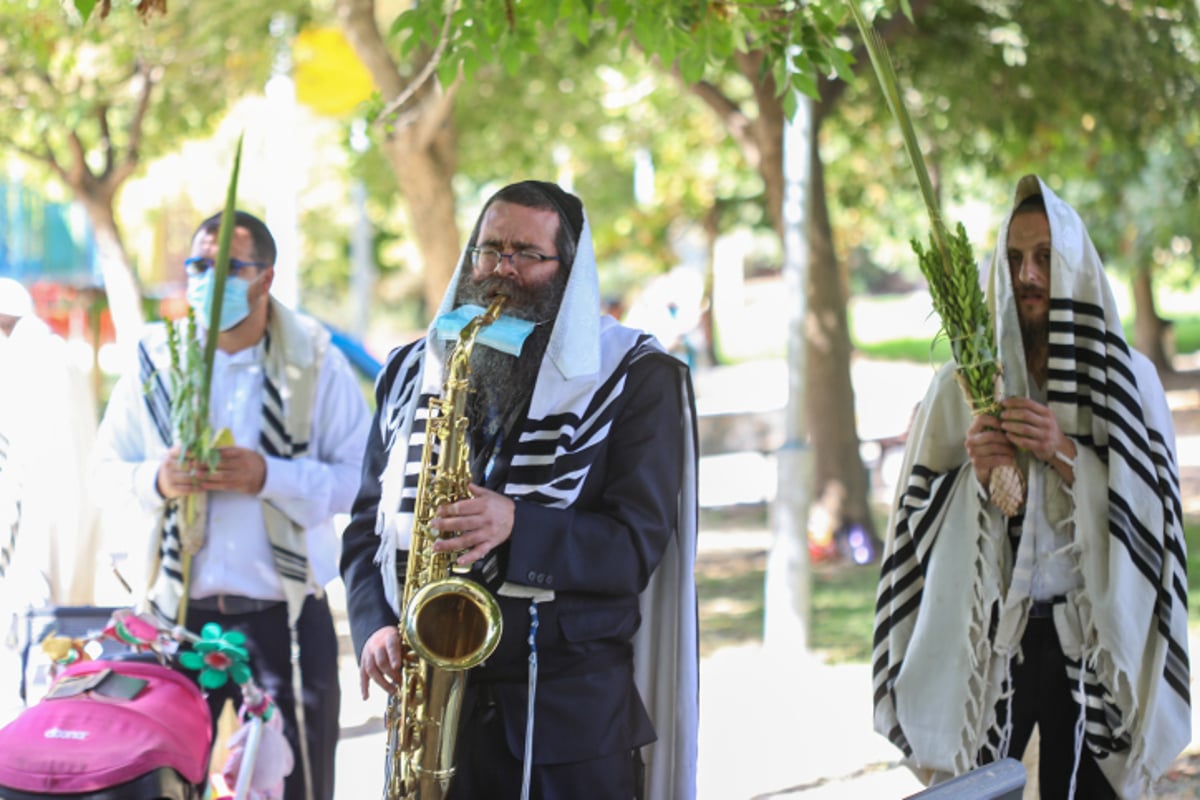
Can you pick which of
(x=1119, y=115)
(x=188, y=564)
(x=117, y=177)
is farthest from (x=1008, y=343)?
(x=117, y=177)

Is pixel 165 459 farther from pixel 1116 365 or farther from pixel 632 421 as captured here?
pixel 1116 365

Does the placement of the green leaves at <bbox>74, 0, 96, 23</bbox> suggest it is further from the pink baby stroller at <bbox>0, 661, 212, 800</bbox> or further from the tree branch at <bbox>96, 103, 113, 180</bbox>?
the tree branch at <bbox>96, 103, 113, 180</bbox>

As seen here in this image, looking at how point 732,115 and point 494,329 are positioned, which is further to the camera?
point 732,115

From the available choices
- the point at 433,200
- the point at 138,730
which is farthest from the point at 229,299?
the point at 433,200

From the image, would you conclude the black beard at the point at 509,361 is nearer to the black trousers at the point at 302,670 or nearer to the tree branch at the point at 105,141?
the black trousers at the point at 302,670

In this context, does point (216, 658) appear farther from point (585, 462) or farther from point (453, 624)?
point (585, 462)

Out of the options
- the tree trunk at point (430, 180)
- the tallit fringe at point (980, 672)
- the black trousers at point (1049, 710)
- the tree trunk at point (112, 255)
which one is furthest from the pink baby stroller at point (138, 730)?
the tree trunk at point (112, 255)

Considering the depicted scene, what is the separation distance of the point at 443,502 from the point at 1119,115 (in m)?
9.12

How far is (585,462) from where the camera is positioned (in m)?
3.28

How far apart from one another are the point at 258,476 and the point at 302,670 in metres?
0.70

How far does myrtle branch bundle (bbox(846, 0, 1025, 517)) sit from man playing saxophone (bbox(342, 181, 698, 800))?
0.75 m

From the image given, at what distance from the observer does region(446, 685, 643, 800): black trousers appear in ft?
10.5

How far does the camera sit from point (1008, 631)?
374 cm

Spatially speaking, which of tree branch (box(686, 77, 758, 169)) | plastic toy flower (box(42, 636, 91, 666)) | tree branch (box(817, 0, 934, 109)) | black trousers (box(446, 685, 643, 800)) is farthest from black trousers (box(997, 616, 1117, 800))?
tree branch (box(686, 77, 758, 169))
